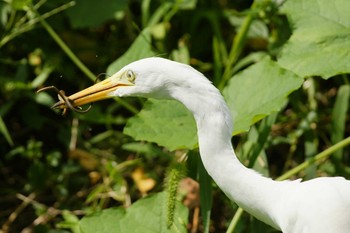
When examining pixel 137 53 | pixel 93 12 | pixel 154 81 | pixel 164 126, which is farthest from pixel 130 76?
pixel 93 12

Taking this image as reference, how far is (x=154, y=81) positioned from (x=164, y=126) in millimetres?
541

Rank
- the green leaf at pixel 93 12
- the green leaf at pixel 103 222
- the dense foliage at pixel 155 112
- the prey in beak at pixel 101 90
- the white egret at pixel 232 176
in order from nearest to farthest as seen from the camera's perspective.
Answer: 1. the white egret at pixel 232 176
2. the prey in beak at pixel 101 90
3. the green leaf at pixel 103 222
4. the dense foliage at pixel 155 112
5. the green leaf at pixel 93 12

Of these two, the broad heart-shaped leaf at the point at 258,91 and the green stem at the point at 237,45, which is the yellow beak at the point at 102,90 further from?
the green stem at the point at 237,45

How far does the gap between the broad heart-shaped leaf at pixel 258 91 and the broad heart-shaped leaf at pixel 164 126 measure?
15 centimetres

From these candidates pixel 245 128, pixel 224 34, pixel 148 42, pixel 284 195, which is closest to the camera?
pixel 284 195

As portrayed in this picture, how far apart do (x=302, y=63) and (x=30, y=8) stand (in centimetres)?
100

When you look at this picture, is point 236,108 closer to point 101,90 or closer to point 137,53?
point 137,53

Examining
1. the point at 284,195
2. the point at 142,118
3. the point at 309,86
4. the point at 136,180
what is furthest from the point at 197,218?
the point at 284,195

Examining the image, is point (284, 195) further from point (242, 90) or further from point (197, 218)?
point (197, 218)

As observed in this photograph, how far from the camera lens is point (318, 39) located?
249 cm

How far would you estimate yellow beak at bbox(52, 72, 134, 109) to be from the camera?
6.64 ft

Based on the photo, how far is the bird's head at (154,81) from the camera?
192 cm

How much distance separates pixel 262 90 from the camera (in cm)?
246

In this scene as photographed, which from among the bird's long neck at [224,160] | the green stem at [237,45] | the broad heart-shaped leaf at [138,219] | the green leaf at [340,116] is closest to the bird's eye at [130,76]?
the bird's long neck at [224,160]
